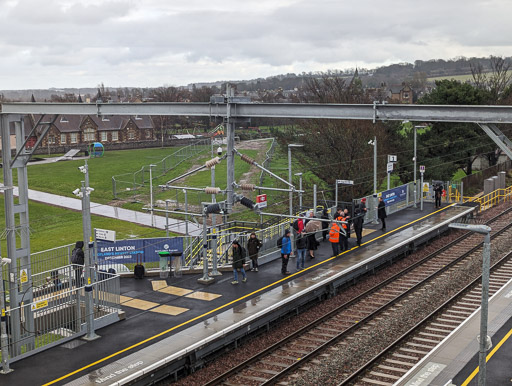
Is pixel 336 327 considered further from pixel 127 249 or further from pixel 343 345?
pixel 127 249

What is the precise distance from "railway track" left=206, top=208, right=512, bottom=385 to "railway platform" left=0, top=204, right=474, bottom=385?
3.21ft

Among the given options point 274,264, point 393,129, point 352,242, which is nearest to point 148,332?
point 274,264

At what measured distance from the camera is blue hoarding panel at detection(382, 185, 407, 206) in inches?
1300

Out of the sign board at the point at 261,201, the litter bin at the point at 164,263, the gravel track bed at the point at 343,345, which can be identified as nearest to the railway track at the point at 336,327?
the gravel track bed at the point at 343,345

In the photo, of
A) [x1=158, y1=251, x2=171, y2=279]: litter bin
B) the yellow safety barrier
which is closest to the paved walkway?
[x1=158, y1=251, x2=171, y2=279]: litter bin

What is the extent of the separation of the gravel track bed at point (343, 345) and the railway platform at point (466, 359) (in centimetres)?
132

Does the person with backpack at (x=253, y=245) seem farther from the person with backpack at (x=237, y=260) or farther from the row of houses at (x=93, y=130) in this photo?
the row of houses at (x=93, y=130)

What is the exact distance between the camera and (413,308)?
20.2 meters

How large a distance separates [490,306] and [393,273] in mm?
5749

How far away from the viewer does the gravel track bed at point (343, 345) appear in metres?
15.2

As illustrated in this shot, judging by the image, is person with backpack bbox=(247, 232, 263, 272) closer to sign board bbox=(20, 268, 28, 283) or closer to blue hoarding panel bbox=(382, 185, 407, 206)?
sign board bbox=(20, 268, 28, 283)

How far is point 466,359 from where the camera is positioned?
15.1 m

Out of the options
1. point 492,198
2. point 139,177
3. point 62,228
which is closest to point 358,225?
point 492,198

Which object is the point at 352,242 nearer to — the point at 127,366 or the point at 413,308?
the point at 413,308
